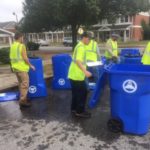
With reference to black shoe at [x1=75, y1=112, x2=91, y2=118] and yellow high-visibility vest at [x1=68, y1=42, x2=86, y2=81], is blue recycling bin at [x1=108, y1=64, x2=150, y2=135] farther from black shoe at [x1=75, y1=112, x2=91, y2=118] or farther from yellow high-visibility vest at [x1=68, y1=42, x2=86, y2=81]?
black shoe at [x1=75, y1=112, x2=91, y2=118]

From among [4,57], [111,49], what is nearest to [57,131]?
[111,49]

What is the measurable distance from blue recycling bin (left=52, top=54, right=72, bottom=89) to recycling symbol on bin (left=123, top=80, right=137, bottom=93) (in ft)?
12.6

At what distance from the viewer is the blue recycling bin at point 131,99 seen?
4.27 metres

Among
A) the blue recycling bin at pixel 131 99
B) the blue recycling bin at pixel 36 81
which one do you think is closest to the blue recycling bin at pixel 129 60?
the blue recycling bin at pixel 36 81

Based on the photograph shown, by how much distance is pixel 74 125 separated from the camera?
516cm

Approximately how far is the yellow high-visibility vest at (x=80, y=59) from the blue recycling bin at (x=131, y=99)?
61 cm

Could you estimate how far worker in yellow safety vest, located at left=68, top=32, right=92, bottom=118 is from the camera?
16.3 ft

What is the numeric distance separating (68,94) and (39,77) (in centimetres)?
98

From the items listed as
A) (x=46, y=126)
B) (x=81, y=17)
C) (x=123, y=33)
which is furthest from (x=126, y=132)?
(x=123, y=33)

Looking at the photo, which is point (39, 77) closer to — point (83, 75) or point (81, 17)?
point (83, 75)

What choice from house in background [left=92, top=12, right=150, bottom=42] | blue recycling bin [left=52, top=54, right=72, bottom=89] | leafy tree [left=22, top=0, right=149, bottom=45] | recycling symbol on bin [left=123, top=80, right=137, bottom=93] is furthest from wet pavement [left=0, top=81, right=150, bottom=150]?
house in background [left=92, top=12, right=150, bottom=42]

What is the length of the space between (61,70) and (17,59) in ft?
7.12

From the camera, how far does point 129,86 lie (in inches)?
170

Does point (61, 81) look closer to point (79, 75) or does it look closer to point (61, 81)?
point (61, 81)
